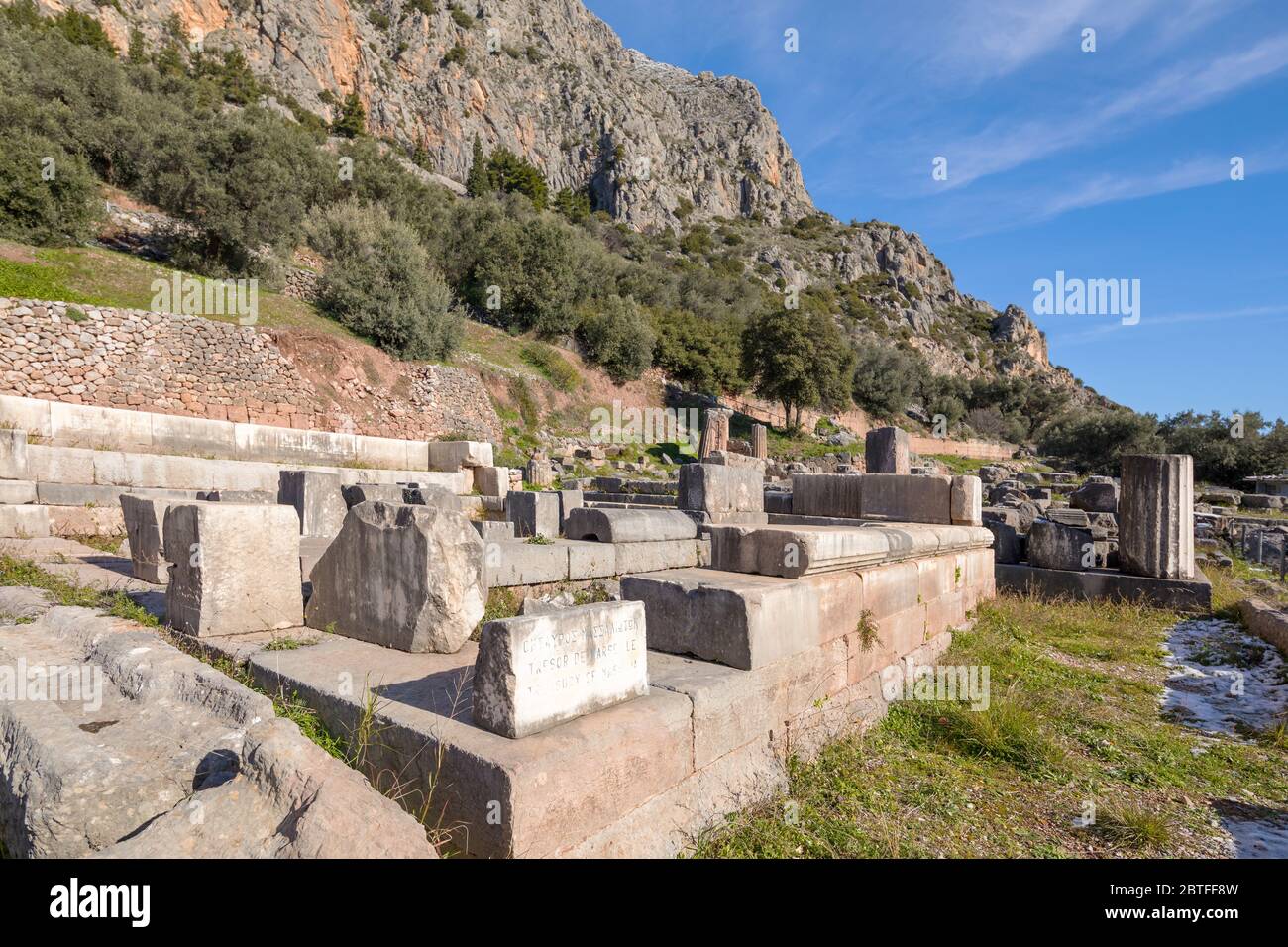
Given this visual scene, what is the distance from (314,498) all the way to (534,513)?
9.98ft

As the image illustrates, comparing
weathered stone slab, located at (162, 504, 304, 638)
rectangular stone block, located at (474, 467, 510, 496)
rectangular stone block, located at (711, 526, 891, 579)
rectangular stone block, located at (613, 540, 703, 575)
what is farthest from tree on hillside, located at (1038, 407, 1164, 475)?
weathered stone slab, located at (162, 504, 304, 638)

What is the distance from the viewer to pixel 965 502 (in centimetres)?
792

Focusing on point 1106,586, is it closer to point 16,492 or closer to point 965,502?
point 965,502

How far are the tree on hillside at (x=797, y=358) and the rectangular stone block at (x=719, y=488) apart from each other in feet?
91.4

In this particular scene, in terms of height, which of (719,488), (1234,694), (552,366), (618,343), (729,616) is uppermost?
(618,343)

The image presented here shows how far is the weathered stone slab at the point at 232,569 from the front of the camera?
4.07 meters

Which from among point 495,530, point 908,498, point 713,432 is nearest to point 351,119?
point 713,432

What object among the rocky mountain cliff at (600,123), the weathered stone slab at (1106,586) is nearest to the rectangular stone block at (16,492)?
the weathered stone slab at (1106,586)

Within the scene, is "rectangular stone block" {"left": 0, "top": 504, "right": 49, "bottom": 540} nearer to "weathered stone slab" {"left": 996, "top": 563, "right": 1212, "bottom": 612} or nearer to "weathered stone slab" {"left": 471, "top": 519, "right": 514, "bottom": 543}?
"weathered stone slab" {"left": 471, "top": 519, "right": 514, "bottom": 543}

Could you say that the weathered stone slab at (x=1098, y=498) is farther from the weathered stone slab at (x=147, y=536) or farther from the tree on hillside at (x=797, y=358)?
the tree on hillside at (x=797, y=358)

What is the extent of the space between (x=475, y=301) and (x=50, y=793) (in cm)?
3364
